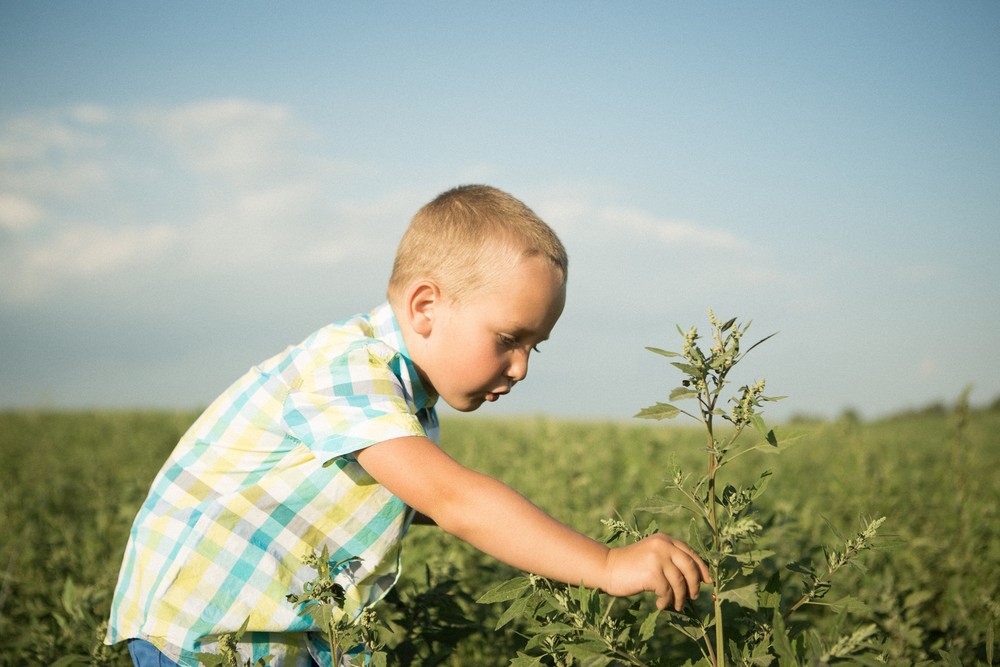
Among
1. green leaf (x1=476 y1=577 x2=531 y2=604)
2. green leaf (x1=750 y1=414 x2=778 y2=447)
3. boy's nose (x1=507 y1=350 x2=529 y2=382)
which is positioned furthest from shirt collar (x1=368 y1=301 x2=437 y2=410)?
green leaf (x1=750 y1=414 x2=778 y2=447)

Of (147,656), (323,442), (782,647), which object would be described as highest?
(323,442)

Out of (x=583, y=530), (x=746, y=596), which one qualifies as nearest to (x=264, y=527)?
(x=746, y=596)

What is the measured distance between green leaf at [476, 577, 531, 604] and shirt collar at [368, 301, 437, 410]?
26.2 inches

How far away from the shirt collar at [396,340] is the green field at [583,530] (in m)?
0.51

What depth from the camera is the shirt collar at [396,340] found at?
6.89ft

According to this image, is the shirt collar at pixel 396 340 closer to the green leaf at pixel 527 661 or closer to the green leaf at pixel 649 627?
the green leaf at pixel 527 661

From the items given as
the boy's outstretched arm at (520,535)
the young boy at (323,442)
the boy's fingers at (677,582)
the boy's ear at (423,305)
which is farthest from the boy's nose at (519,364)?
the boy's fingers at (677,582)

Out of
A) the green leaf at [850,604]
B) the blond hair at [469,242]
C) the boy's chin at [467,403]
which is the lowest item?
the green leaf at [850,604]

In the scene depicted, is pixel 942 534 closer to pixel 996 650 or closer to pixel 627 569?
pixel 996 650

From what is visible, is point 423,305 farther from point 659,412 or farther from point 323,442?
point 659,412

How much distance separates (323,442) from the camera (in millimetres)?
1741

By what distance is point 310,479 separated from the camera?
79.5 inches

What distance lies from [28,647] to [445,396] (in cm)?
171

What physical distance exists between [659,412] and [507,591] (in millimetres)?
456
